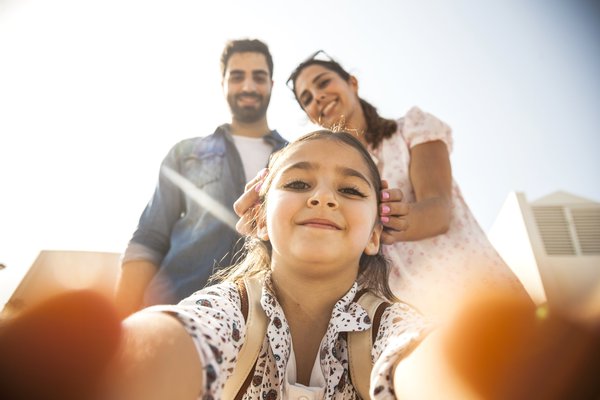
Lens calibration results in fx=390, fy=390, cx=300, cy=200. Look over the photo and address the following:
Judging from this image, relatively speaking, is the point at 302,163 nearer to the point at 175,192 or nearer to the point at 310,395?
the point at 310,395

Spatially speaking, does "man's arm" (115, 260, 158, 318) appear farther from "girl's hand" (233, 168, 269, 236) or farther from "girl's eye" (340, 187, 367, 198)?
"girl's eye" (340, 187, 367, 198)

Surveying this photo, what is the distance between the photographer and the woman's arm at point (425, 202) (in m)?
1.63

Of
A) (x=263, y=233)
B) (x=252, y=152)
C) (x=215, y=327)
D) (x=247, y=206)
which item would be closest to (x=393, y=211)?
(x=263, y=233)

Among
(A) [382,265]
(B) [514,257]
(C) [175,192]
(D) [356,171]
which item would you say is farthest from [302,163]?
(B) [514,257]

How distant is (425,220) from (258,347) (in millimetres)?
1018

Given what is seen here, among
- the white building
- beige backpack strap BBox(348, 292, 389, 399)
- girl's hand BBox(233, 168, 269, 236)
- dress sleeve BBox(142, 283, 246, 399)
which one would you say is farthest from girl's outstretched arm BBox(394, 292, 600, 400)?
the white building

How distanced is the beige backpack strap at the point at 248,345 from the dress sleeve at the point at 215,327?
0.02 meters

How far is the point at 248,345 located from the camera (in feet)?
3.59

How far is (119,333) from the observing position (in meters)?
0.57

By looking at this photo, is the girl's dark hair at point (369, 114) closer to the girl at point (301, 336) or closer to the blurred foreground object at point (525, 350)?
the girl at point (301, 336)

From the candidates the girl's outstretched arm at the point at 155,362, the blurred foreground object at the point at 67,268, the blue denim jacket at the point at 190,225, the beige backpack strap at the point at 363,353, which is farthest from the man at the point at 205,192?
the blurred foreground object at the point at 67,268

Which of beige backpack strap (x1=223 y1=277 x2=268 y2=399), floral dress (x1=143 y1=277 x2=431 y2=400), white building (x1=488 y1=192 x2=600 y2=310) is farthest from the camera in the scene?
white building (x1=488 y1=192 x2=600 y2=310)

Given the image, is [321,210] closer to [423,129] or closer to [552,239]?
[423,129]

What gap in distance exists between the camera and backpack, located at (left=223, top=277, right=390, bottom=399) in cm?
106
